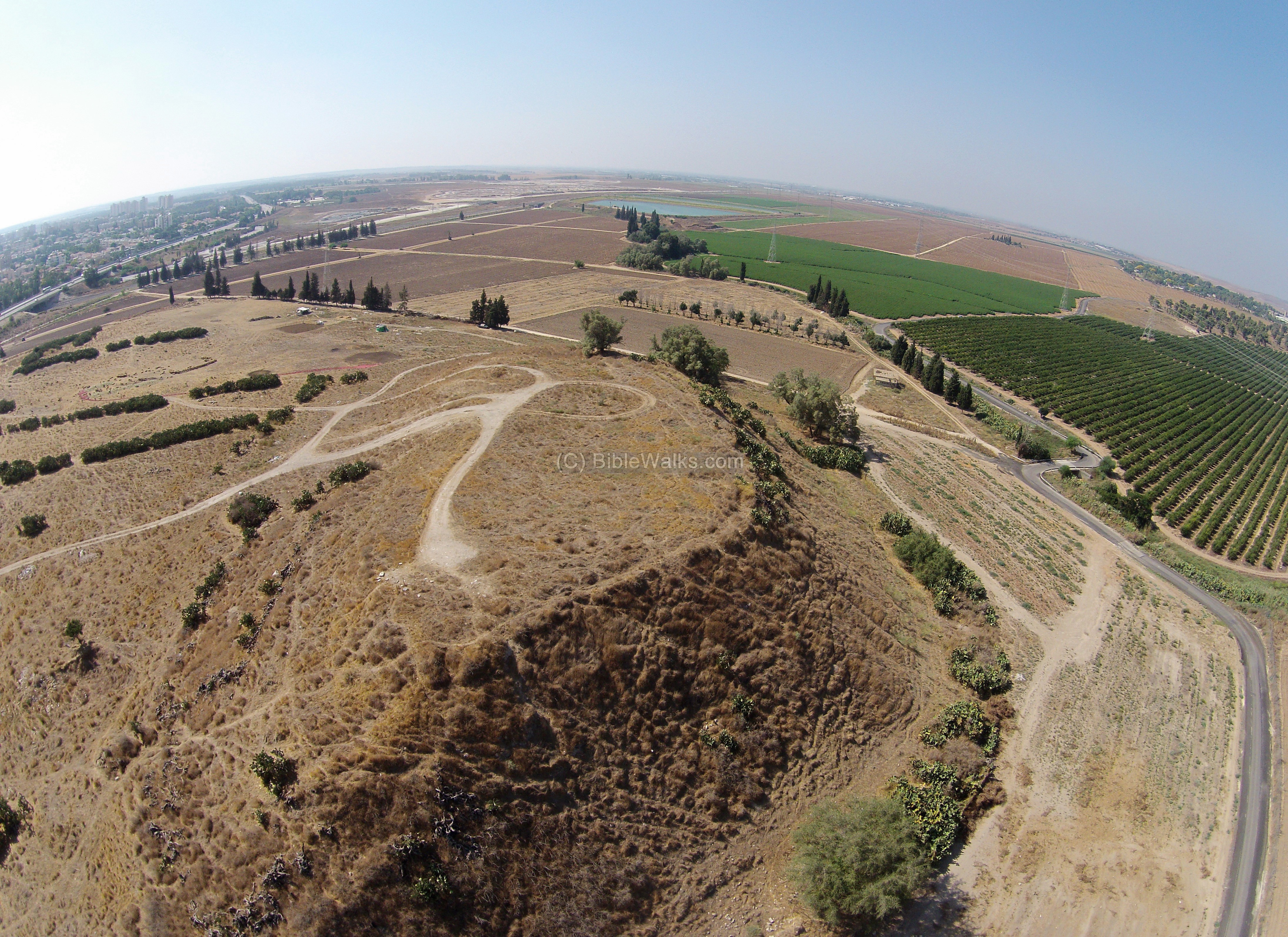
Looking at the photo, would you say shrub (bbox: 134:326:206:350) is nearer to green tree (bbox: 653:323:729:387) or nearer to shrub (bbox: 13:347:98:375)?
shrub (bbox: 13:347:98:375)

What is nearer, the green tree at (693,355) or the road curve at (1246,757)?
the road curve at (1246,757)

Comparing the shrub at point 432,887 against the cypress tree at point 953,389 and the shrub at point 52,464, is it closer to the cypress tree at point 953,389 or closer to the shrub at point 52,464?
the shrub at point 52,464

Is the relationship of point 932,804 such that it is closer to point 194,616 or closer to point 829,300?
point 194,616

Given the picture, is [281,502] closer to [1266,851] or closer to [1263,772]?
[1266,851]

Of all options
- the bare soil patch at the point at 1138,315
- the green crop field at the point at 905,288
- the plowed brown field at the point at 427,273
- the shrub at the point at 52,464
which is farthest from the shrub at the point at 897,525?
the bare soil patch at the point at 1138,315

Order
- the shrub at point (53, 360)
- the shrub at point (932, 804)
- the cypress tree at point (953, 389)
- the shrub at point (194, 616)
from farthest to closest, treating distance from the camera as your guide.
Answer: the cypress tree at point (953, 389), the shrub at point (53, 360), the shrub at point (194, 616), the shrub at point (932, 804)

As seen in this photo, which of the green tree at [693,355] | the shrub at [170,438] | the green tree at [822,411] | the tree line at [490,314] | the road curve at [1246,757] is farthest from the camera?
the tree line at [490,314]

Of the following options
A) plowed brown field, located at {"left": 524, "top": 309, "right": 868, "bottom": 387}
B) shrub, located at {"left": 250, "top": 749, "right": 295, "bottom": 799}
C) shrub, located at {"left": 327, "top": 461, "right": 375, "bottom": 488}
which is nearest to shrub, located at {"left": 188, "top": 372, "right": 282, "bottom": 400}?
shrub, located at {"left": 327, "top": 461, "right": 375, "bottom": 488}

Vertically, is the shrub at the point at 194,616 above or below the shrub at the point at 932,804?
above
